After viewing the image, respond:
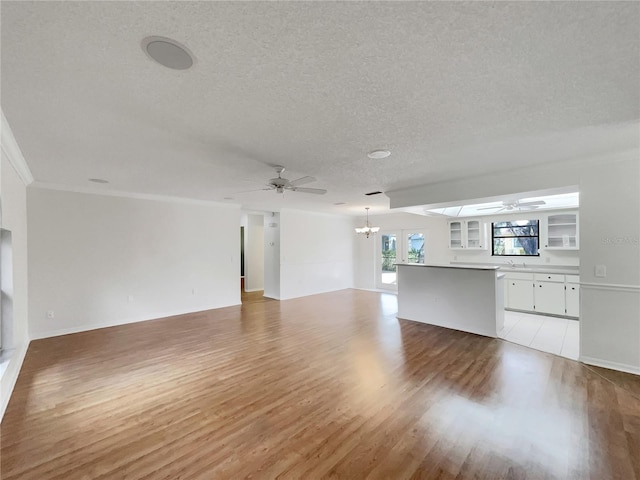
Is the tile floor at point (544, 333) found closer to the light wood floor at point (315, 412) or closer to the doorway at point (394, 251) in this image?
the light wood floor at point (315, 412)

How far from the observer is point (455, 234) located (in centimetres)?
757

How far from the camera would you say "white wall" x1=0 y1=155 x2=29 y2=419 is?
9.17 ft

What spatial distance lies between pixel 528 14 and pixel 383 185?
139 inches

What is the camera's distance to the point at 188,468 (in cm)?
187

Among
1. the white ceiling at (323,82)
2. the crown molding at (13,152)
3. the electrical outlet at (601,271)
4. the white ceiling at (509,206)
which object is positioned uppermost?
the white ceiling at (323,82)

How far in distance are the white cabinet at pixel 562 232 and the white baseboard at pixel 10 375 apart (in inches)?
353

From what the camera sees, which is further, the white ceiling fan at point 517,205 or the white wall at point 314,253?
the white wall at point 314,253

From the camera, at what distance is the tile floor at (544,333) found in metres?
3.97

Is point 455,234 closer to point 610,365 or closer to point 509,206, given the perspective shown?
point 509,206

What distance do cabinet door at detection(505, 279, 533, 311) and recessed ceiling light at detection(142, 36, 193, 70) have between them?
7.04 m

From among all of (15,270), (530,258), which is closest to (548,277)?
(530,258)

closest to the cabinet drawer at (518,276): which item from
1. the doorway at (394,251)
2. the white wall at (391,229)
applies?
the white wall at (391,229)

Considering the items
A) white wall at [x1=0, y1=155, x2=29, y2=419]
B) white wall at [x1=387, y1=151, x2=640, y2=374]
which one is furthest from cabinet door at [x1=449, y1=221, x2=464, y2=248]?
white wall at [x1=0, y1=155, x2=29, y2=419]

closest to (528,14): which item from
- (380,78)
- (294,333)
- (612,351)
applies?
(380,78)
